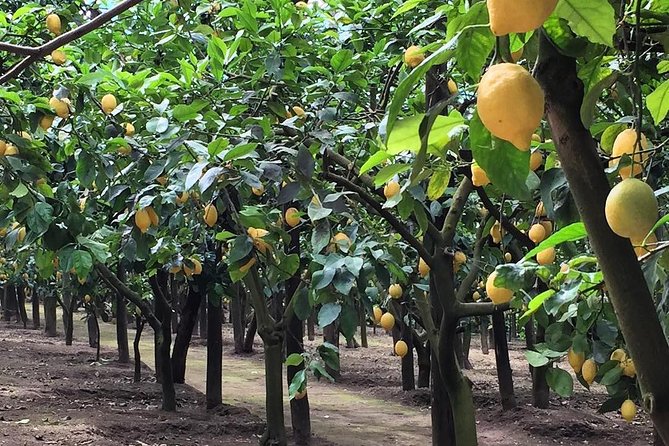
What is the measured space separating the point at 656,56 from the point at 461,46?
5.94ft

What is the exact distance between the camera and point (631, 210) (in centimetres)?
87

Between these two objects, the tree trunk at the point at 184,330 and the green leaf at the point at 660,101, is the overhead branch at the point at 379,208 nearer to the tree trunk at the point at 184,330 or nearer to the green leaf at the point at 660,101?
the green leaf at the point at 660,101

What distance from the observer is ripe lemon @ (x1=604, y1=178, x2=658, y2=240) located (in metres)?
0.87

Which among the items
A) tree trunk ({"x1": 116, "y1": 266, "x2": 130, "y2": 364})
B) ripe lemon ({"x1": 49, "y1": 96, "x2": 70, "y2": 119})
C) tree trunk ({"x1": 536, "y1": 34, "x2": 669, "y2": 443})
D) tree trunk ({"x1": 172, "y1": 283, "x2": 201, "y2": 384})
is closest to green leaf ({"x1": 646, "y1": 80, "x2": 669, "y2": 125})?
tree trunk ({"x1": 536, "y1": 34, "x2": 669, "y2": 443})

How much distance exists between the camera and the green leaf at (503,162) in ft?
3.18

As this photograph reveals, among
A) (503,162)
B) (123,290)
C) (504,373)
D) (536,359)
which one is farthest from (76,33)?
(504,373)

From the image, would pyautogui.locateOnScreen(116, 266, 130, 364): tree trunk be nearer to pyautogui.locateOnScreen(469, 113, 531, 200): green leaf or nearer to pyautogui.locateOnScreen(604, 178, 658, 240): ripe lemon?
pyautogui.locateOnScreen(469, 113, 531, 200): green leaf

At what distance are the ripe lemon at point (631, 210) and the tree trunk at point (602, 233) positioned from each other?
4 centimetres

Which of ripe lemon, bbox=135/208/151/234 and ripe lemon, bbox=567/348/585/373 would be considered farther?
ripe lemon, bbox=135/208/151/234

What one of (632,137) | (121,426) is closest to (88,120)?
(632,137)

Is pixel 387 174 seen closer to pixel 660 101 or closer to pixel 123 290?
pixel 660 101

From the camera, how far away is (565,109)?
95 centimetres

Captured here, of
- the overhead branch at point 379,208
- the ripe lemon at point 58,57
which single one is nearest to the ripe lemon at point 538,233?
the overhead branch at point 379,208

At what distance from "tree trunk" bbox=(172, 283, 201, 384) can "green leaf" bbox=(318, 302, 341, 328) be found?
672cm
